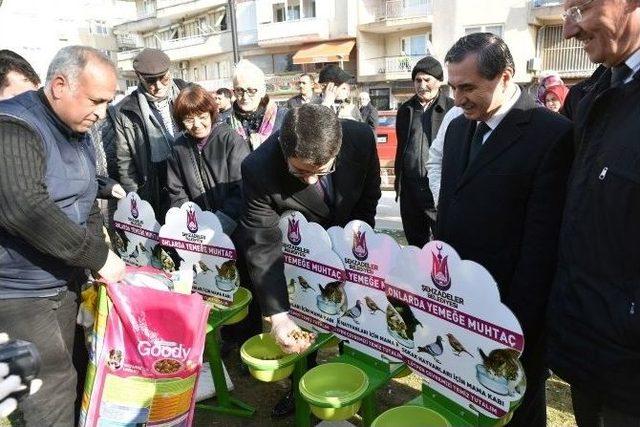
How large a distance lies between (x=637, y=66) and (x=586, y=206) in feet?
1.20

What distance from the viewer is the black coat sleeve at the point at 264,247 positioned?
1959mm

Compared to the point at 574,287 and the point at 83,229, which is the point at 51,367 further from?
the point at 574,287

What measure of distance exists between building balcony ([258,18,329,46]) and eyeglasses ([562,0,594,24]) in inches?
910

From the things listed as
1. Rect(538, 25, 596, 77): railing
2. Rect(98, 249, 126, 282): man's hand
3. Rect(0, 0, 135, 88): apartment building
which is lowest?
Rect(98, 249, 126, 282): man's hand

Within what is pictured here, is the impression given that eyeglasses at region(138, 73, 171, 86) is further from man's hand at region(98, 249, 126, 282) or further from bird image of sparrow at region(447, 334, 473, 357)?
bird image of sparrow at region(447, 334, 473, 357)

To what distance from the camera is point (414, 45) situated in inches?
841

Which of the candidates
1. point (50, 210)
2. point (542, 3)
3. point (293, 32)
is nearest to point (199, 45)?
point (293, 32)

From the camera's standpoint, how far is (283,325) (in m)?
1.93

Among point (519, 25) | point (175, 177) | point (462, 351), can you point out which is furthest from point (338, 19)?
point (462, 351)

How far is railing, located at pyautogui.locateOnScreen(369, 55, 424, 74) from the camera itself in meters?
20.6

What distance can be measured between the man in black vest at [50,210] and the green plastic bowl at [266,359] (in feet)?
2.07

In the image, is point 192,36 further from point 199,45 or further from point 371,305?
point 371,305

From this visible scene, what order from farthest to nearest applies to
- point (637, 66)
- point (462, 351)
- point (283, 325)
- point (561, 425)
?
point (561, 425) < point (283, 325) < point (462, 351) < point (637, 66)

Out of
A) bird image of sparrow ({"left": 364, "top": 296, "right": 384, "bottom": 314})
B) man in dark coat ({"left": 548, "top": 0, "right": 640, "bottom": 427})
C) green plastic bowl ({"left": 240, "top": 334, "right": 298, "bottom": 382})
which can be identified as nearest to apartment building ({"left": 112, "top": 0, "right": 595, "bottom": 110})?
Result: green plastic bowl ({"left": 240, "top": 334, "right": 298, "bottom": 382})
